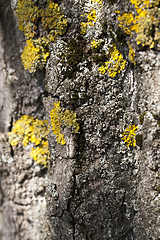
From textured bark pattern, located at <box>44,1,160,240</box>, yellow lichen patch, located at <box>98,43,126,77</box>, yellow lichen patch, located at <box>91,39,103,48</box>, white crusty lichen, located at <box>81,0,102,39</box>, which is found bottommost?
textured bark pattern, located at <box>44,1,160,240</box>

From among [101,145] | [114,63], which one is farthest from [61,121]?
[114,63]

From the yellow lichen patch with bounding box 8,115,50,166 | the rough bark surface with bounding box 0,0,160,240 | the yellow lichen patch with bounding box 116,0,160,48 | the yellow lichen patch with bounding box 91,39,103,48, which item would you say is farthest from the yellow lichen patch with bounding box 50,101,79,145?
the yellow lichen patch with bounding box 116,0,160,48

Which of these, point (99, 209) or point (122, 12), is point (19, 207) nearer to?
point (99, 209)

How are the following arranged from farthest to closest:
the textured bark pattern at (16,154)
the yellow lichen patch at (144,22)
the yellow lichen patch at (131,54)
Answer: the textured bark pattern at (16,154), the yellow lichen patch at (131,54), the yellow lichen patch at (144,22)

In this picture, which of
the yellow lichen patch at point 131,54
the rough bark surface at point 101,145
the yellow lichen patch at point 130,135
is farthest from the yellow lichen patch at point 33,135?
the yellow lichen patch at point 131,54

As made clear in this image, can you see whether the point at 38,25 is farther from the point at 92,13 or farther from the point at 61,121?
the point at 61,121

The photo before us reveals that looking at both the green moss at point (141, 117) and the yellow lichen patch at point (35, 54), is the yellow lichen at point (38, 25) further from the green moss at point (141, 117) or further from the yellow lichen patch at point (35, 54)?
the green moss at point (141, 117)

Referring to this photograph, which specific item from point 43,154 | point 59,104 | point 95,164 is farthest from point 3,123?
point 95,164

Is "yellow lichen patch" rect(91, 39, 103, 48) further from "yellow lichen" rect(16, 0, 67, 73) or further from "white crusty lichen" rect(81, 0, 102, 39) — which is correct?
"yellow lichen" rect(16, 0, 67, 73)
